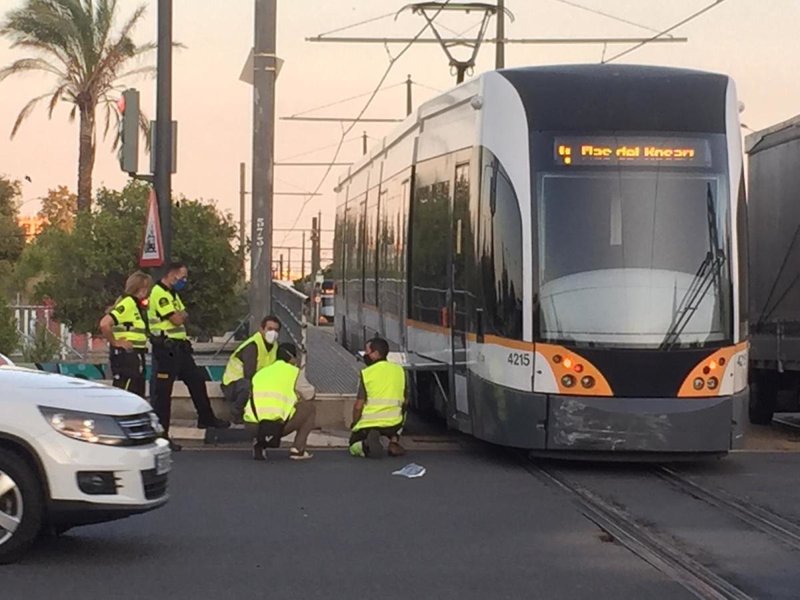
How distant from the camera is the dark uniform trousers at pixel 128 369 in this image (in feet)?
48.2

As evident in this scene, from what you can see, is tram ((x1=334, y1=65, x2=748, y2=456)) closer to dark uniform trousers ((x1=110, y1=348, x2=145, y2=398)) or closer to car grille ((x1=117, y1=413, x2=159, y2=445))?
dark uniform trousers ((x1=110, y1=348, x2=145, y2=398))

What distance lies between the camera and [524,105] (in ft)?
43.7

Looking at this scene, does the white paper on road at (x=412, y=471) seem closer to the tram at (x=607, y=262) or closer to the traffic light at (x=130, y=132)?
the tram at (x=607, y=262)

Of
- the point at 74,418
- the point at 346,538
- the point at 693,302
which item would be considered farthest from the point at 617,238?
the point at 74,418

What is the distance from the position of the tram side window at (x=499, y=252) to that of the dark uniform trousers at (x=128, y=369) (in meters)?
3.63

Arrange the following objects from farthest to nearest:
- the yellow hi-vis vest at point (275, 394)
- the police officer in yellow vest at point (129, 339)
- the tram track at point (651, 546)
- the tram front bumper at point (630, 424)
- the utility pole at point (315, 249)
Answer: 1. the utility pole at point (315, 249)
2. the police officer in yellow vest at point (129, 339)
3. the yellow hi-vis vest at point (275, 394)
4. the tram front bumper at point (630, 424)
5. the tram track at point (651, 546)

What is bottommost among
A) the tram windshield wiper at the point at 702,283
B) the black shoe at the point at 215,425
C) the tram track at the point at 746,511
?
the tram track at the point at 746,511

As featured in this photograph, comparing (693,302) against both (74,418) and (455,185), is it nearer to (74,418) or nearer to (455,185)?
(455,185)

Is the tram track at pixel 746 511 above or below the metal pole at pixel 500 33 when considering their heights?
below

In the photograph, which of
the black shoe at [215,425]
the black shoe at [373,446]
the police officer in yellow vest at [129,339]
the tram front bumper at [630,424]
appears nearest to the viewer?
the tram front bumper at [630,424]

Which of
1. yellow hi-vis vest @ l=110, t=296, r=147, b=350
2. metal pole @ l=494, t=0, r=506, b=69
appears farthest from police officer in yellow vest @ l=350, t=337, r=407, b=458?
metal pole @ l=494, t=0, r=506, b=69

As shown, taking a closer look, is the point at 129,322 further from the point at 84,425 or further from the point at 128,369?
the point at 84,425

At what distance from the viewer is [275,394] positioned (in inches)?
552

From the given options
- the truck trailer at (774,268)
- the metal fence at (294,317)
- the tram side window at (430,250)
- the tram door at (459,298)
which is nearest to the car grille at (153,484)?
the tram door at (459,298)
